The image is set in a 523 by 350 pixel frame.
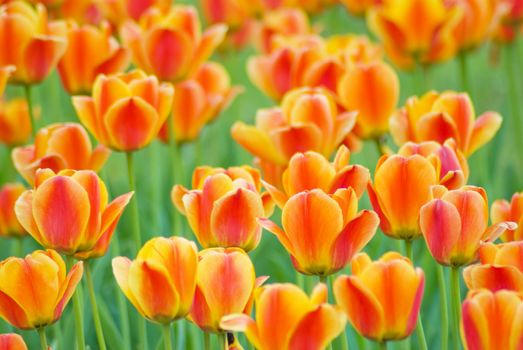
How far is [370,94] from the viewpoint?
2.09 meters

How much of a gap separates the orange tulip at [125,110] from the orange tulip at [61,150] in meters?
0.04

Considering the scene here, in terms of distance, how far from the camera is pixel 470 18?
2762mm

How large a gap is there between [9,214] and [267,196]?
0.70 metres

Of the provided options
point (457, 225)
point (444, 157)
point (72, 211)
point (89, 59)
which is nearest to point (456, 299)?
point (457, 225)

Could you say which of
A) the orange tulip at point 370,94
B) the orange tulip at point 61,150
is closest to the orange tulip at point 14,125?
the orange tulip at point 61,150

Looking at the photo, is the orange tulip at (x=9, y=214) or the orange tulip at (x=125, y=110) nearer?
the orange tulip at (x=125, y=110)

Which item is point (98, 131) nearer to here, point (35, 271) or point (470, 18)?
point (35, 271)

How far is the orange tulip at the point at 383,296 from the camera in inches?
47.8

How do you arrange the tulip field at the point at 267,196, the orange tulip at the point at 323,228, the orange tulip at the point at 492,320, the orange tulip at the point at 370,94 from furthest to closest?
the orange tulip at the point at 370,94
the orange tulip at the point at 323,228
the tulip field at the point at 267,196
the orange tulip at the point at 492,320

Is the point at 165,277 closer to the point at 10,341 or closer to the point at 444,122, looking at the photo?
the point at 10,341

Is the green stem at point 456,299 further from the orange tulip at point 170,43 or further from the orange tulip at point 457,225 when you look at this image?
the orange tulip at point 170,43

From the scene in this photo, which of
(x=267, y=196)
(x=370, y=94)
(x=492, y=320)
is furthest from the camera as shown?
(x=370, y=94)

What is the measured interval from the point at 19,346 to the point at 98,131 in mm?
606

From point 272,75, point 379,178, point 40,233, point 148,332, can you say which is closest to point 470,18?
point 272,75
